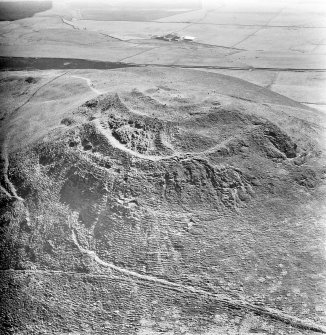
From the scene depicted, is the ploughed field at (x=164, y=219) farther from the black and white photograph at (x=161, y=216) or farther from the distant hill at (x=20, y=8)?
the distant hill at (x=20, y=8)

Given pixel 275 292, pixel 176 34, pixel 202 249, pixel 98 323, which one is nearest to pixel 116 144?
pixel 202 249

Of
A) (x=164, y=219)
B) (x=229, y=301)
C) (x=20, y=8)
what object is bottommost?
(x=229, y=301)

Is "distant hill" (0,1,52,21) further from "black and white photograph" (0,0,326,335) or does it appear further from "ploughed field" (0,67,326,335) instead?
"ploughed field" (0,67,326,335)

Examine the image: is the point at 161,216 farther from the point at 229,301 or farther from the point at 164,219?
the point at 229,301

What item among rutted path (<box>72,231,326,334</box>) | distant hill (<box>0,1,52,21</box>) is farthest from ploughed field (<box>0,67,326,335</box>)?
distant hill (<box>0,1,52,21</box>)

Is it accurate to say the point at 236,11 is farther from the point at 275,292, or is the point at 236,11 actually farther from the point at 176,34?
the point at 275,292

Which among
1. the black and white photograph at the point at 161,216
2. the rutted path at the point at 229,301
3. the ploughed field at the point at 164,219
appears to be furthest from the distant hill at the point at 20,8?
the rutted path at the point at 229,301

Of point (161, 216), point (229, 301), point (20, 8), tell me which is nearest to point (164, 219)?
→ point (161, 216)

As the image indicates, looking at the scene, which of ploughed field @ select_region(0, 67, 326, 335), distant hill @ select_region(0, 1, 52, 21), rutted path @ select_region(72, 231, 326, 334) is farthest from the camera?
distant hill @ select_region(0, 1, 52, 21)
